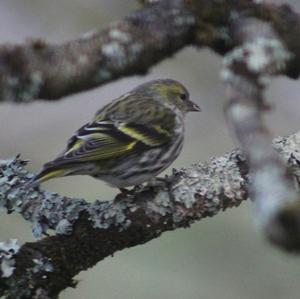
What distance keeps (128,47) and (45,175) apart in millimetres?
1156

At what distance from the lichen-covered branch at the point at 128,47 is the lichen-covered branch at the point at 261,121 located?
0.03 meters

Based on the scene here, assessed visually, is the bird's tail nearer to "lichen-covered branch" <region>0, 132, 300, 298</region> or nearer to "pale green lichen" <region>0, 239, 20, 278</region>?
"lichen-covered branch" <region>0, 132, 300, 298</region>

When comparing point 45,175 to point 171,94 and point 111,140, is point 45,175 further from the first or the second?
point 171,94

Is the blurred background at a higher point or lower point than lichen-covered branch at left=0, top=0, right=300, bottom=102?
higher

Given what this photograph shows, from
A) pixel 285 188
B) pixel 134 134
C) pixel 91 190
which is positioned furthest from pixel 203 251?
pixel 285 188

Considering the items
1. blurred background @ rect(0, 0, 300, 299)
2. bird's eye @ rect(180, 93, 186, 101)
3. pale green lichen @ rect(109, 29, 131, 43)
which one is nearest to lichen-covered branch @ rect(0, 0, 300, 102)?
pale green lichen @ rect(109, 29, 131, 43)

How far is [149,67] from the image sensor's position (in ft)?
3.49

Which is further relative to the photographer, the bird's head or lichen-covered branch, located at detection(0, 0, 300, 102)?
the bird's head

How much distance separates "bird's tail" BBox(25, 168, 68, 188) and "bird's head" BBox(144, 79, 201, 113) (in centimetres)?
75

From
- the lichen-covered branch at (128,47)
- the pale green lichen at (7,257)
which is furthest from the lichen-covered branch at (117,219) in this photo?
the lichen-covered branch at (128,47)

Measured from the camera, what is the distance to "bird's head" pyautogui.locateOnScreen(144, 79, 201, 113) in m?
3.02

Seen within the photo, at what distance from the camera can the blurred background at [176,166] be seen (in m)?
3.84

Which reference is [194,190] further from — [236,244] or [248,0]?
[236,244]

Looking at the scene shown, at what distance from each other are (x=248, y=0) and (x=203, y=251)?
2894 millimetres
